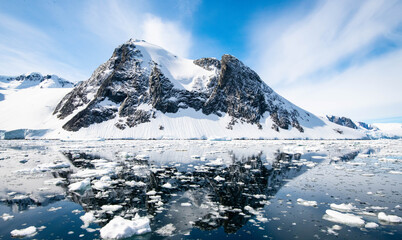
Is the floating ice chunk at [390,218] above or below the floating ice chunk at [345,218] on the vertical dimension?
above

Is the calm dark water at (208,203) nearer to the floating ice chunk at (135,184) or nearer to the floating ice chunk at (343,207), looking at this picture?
the floating ice chunk at (135,184)

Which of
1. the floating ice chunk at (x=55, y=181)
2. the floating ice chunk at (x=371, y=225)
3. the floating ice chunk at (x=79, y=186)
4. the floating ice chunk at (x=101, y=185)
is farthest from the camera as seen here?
the floating ice chunk at (x=55, y=181)

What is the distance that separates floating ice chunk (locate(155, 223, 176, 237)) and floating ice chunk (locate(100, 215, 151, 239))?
16.5 inches

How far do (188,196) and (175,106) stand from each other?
4019 inches

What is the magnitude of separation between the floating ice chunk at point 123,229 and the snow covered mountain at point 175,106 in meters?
88.6

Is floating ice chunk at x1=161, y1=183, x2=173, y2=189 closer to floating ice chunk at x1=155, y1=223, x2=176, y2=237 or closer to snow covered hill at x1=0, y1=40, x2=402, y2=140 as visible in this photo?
floating ice chunk at x1=155, y1=223, x2=176, y2=237

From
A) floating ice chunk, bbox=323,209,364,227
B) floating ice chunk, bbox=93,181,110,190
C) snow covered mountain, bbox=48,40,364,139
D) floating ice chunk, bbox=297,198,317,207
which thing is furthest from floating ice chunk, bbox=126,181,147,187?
snow covered mountain, bbox=48,40,364,139

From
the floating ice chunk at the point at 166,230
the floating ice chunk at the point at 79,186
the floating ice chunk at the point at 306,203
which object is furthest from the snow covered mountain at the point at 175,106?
the floating ice chunk at the point at 166,230

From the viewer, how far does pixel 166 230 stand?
762 centimetres

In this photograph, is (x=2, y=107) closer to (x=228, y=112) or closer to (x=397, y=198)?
(x=228, y=112)

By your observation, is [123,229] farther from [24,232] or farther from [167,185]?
[167,185]

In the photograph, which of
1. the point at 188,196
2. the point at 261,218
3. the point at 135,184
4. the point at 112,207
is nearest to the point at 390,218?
the point at 261,218

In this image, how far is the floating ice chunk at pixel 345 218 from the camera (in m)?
8.07

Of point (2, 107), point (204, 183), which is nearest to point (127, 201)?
point (204, 183)
